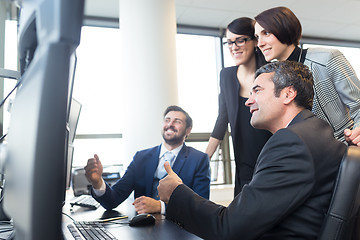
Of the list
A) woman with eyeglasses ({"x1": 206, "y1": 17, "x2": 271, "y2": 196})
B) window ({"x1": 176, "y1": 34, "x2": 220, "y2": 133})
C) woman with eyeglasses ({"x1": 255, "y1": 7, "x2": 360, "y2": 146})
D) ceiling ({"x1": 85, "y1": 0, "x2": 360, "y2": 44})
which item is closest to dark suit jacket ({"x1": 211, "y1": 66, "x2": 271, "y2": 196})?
woman with eyeglasses ({"x1": 206, "y1": 17, "x2": 271, "y2": 196})

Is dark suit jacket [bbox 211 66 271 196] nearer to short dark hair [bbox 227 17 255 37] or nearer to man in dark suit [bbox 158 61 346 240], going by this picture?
short dark hair [bbox 227 17 255 37]

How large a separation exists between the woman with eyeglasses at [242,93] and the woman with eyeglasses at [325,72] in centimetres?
25

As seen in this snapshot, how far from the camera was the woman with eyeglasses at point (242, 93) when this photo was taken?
1705 mm

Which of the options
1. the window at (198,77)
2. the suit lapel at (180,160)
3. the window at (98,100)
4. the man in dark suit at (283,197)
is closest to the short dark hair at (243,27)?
the suit lapel at (180,160)

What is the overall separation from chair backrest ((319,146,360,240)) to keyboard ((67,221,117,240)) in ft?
1.71

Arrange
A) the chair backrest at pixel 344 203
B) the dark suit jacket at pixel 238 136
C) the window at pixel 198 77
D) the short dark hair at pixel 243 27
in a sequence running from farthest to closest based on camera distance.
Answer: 1. the window at pixel 198 77
2. the short dark hair at pixel 243 27
3. the dark suit jacket at pixel 238 136
4. the chair backrest at pixel 344 203

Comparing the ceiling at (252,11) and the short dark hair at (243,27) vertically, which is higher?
the ceiling at (252,11)

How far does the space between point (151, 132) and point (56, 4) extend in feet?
9.07

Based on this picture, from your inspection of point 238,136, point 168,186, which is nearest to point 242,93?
point 238,136

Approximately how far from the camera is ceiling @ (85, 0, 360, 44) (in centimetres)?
455

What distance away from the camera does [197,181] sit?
193 cm

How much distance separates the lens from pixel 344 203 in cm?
78

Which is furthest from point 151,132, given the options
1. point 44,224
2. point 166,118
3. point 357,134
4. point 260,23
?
point 44,224

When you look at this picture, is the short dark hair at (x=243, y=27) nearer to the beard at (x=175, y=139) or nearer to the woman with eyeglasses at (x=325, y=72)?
the woman with eyeglasses at (x=325, y=72)
